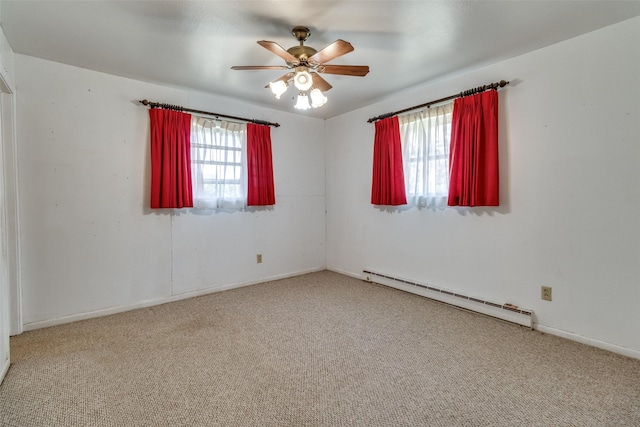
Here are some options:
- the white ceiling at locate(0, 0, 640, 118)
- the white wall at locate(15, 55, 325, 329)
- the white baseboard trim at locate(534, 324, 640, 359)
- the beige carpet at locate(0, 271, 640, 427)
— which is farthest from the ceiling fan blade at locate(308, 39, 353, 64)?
the white baseboard trim at locate(534, 324, 640, 359)

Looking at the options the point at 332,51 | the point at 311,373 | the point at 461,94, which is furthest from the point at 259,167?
the point at 311,373

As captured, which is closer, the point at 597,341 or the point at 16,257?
the point at 597,341

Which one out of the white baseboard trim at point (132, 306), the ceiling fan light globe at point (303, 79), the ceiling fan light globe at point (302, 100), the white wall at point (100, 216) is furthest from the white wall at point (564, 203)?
the white wall at point (100, 216)

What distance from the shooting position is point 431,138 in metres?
3.37

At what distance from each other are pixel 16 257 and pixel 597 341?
4.71 metres

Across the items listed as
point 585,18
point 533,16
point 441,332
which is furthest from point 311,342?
point 585,18

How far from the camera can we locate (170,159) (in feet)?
10.8

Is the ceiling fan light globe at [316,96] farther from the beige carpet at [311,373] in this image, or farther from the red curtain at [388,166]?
the beige carpet at [311,373]

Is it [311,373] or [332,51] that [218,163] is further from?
[311,373]

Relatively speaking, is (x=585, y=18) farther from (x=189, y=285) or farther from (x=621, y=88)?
(x=189, y=285)

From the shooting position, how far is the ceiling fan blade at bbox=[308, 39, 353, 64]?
6.43 ft

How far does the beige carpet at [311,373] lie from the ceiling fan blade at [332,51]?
212cm

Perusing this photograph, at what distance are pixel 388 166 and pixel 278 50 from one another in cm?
206

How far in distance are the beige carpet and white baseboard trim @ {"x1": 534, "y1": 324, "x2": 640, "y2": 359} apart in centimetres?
8
